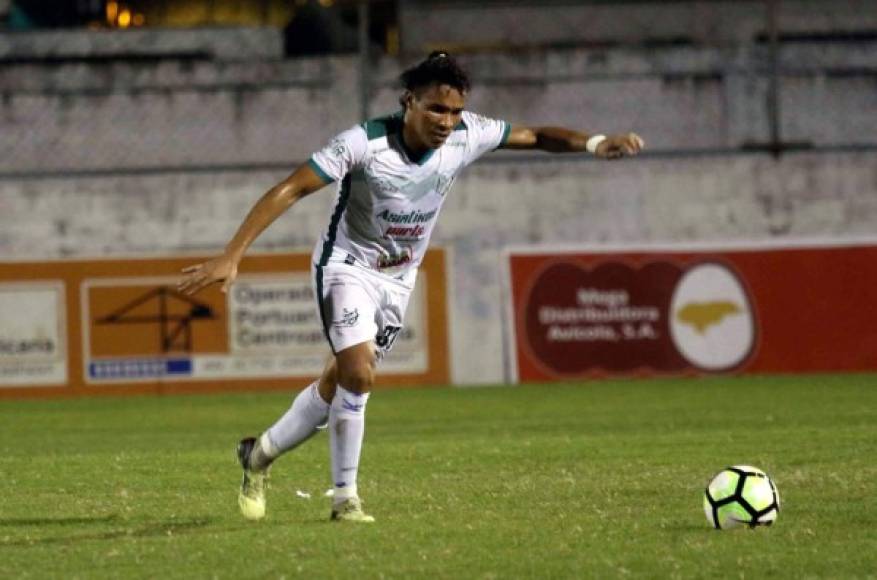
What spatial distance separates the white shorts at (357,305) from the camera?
8.94 m

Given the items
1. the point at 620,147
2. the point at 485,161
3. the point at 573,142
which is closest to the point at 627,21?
the point at 485,161

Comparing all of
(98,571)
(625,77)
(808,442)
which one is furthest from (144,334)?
(98,571)

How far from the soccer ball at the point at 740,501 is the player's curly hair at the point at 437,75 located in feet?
7.20

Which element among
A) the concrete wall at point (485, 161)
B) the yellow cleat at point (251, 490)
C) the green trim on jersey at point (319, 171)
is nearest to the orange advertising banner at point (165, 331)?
the concrete wall at point (485, 161)

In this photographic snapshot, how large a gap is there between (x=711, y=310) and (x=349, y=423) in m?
12.2

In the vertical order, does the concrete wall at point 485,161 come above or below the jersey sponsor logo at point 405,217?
above

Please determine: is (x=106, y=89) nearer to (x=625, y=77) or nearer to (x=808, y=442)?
(x=625, y=77)

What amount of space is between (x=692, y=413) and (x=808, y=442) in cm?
326

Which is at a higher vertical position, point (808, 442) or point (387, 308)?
point (387, 308)

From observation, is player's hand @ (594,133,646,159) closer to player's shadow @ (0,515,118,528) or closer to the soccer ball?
the soccer ball

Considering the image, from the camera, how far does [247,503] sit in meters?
9.15

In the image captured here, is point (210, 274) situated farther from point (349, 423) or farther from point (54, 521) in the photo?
point (54, 521)

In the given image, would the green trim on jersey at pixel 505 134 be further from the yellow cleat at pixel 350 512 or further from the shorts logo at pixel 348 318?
the yellow cleat at pixel 350 512

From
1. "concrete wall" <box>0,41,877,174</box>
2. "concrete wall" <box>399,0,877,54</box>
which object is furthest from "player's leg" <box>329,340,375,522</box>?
"concrete wall" <box>399,0,877,54</box>
